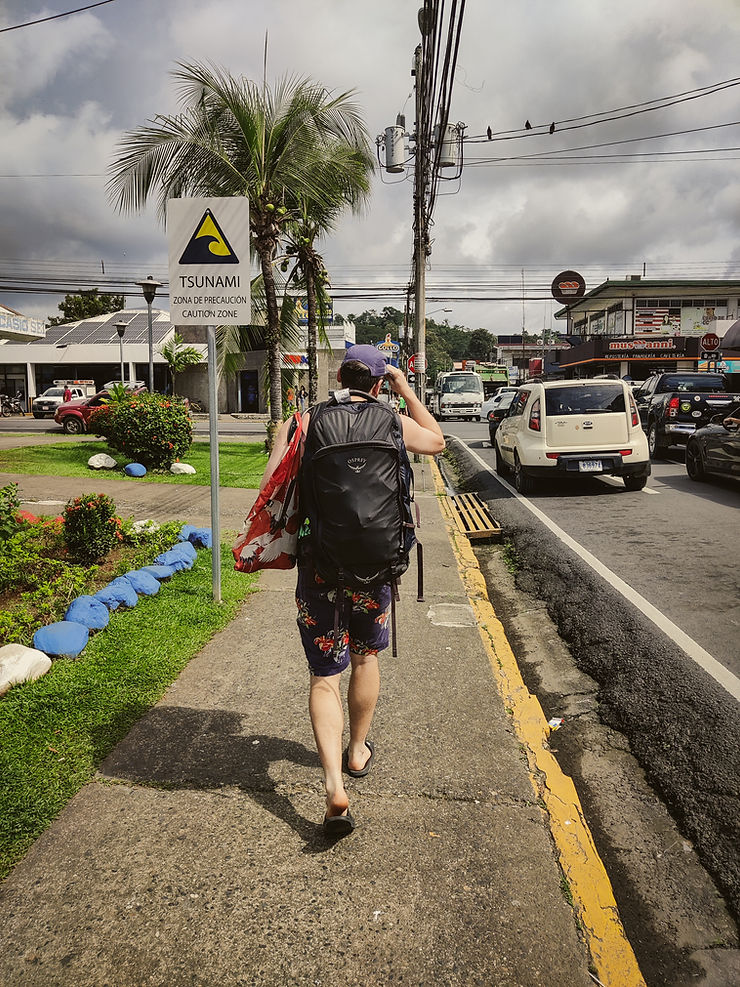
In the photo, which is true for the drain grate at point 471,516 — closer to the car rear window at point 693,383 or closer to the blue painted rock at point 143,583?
the blue painted rock at point 143,583

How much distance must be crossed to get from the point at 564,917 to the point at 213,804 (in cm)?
137

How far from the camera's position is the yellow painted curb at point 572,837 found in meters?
2.34

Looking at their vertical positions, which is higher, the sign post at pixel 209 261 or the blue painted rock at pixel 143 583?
the sign post at pixel 209 261

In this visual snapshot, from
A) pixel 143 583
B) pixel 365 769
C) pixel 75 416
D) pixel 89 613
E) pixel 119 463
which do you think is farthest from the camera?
pixel 75 416

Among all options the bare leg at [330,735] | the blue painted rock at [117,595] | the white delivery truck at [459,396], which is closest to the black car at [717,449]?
the blue painted rock at [117,595]

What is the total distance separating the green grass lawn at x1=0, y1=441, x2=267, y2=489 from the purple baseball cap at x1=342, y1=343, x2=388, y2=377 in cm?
872

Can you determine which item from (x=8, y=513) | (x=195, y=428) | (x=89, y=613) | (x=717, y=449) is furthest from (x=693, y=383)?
(x=195, y=428)

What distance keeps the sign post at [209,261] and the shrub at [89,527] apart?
5.23 feet

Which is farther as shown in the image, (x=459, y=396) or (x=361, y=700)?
(x=459, y=396)

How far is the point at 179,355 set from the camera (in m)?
41.4

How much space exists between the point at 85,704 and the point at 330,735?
4.94 feet

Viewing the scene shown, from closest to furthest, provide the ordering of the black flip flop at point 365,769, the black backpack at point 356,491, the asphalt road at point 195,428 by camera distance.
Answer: the black backpack at point 356,491
the black flip flop at point 365,769
the asphalt road at point 195,428

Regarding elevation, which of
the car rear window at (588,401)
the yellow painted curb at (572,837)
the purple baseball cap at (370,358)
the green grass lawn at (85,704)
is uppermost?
the purple baseball cap at (370,358)

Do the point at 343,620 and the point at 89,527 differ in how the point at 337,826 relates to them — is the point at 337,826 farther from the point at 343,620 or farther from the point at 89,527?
the point at 89,527
